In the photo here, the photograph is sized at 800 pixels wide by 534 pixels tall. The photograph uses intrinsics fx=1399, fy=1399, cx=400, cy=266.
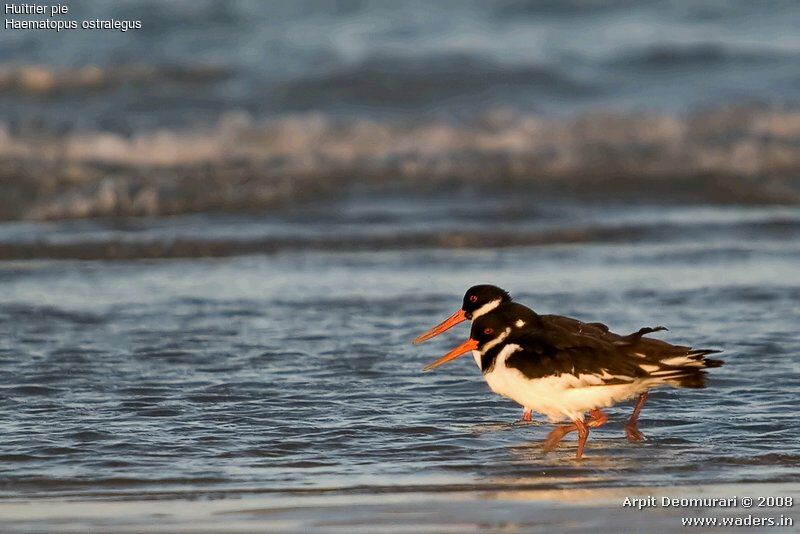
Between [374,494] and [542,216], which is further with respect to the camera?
[542,216]

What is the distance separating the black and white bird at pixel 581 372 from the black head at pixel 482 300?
0.33 metres

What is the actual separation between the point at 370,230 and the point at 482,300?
5.25 m

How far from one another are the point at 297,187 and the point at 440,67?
644cm

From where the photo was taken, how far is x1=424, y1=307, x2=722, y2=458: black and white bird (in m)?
5.54

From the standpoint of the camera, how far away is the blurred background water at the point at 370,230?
5.70 meters

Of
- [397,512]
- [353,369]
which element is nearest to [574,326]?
[353,369]

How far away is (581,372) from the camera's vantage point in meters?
5.60

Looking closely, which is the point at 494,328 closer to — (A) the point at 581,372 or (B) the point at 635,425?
(A) the point at 581,372

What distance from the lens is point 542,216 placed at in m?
12.2

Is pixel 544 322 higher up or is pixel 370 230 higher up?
pixel 370 230

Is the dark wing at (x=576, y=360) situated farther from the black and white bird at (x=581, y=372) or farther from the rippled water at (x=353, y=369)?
the rippled water at (x=353, y=369)

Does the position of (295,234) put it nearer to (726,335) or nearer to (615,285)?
(615,285)

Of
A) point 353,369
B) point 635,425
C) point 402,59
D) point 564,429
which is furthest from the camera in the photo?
point 402,59


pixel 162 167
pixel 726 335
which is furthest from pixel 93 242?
pixel 726 335
